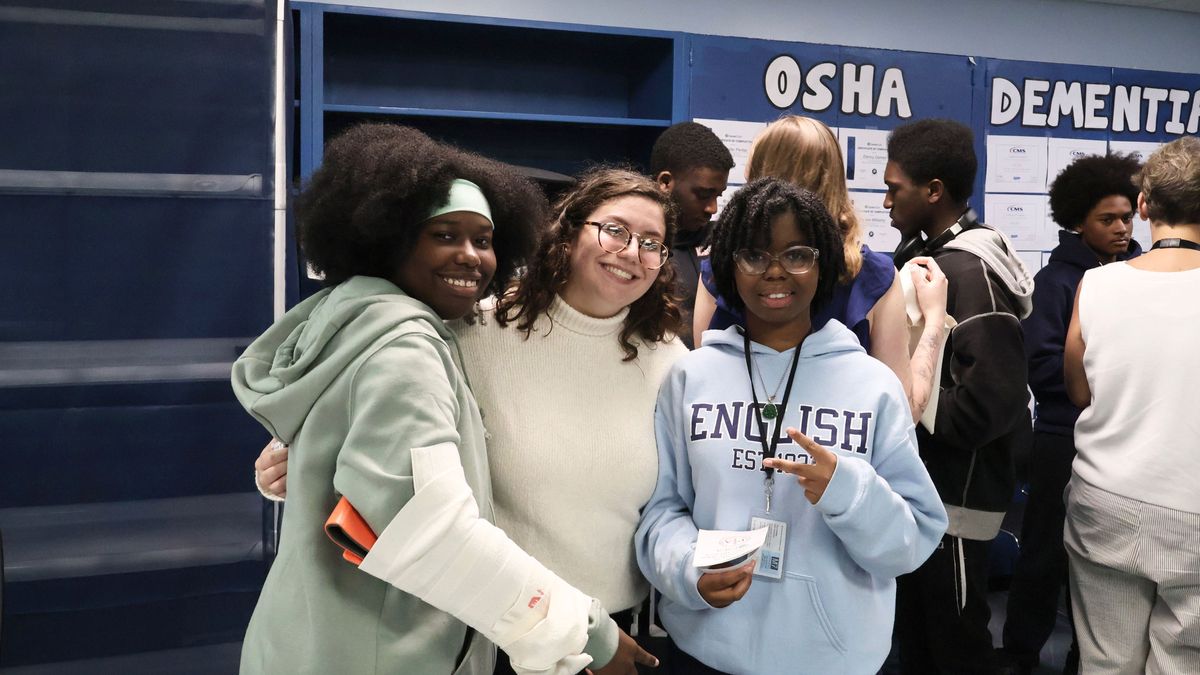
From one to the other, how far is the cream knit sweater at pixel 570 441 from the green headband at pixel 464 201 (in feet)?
0.84

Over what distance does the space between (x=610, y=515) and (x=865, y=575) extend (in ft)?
1.32

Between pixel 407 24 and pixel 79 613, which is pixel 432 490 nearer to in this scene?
pixel 79 613

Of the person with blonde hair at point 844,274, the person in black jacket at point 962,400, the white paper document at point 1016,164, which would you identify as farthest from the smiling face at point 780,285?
the white paper document at point 1016,164

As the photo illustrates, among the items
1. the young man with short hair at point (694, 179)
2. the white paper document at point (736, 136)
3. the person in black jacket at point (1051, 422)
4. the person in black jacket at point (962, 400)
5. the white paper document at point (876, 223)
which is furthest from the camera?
the white paper document at point (876, 223)

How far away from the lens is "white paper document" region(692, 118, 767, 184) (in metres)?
3.87

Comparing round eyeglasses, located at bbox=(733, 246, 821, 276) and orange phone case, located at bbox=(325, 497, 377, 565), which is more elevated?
round eyeglasses, located at bbox=(733, 246, 821, 276)

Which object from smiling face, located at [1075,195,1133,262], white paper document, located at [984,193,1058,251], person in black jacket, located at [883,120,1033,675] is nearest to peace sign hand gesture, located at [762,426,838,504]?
person in black jacket, located at [883,120,1033,675]

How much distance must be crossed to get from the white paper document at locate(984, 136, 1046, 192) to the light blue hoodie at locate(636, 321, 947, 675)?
3375 millimetres

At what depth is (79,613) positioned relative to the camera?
6.45 feet

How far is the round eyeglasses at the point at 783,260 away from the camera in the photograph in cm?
141

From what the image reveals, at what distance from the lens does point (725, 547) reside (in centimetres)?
125

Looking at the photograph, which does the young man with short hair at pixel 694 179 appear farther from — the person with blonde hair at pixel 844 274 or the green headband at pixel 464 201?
the green headband at pixel 464 201

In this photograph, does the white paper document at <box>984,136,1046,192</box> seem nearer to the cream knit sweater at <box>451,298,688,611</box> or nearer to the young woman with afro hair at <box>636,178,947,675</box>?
the young woman with afro hair at <box>636,178,947,675</box>

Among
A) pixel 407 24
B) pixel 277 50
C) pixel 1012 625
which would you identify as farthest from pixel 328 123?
pixel 1012 625
